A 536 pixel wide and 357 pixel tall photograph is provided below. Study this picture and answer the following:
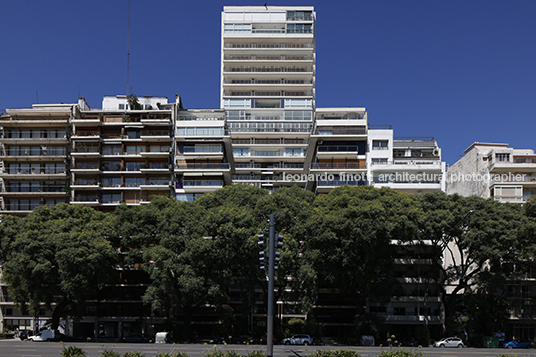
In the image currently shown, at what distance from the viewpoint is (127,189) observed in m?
84.6

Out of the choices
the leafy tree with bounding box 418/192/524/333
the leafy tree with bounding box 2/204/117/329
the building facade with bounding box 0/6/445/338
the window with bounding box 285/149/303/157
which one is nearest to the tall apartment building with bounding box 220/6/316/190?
the window with bounding box 285/149/303/157

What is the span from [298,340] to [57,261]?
27339 millimetres

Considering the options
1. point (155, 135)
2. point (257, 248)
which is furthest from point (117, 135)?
point (257, 248)

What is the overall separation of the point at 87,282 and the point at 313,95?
64.0 m

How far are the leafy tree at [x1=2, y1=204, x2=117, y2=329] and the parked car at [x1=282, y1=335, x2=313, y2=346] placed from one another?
69.5 ft

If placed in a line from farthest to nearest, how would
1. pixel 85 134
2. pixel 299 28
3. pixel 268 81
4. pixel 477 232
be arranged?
pixel 299 28 → pixel 268 81 → pixel 85 134 → pixel 477 232

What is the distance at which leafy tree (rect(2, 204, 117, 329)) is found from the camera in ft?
193

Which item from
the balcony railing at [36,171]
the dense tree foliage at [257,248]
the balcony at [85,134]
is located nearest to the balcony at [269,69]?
the balcony at [85,134]

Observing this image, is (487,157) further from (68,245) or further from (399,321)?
(68,245)

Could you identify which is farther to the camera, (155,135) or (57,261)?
(155,135)

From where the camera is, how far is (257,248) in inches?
2263

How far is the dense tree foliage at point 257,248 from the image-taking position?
58.5 meters

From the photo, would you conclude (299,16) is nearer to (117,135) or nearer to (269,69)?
(269,69)

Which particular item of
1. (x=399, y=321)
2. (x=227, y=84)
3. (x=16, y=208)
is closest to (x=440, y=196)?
(x=399, y=321)
